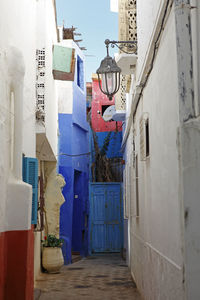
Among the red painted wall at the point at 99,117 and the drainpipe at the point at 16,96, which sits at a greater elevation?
the red painted wall at the point at 99,117

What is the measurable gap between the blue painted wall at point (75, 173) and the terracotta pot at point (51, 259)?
113 inches

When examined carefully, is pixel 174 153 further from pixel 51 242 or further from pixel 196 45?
pixel 51 242

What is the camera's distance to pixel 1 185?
4266 millimetres

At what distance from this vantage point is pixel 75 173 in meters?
16.8

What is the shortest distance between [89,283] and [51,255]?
6.32 ft

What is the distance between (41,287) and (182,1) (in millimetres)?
7128

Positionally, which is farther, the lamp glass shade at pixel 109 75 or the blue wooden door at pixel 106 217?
the blue wooden door at pixel 106 217

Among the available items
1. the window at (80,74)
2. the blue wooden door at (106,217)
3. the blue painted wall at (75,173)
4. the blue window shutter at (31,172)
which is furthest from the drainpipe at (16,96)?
the window at (80,74)

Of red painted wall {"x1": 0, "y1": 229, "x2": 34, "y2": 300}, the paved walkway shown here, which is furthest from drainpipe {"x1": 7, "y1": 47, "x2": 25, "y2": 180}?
the paved walkway

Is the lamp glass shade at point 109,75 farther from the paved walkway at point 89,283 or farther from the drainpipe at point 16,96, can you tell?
the paved walkway at point 89,283

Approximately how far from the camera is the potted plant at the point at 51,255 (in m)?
11.1

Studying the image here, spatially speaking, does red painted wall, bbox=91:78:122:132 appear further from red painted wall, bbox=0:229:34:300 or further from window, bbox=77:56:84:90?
red painted wall, bbox=0:229:34:300

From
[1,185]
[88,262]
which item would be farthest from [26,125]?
[88,262]

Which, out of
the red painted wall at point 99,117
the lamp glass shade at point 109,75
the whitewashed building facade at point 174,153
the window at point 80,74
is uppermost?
the window at point 80,74
